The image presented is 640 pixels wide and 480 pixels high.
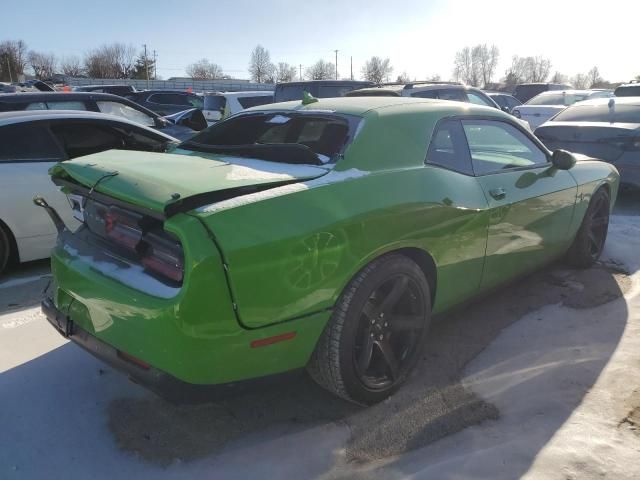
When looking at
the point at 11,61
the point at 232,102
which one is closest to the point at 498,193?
the point at 232,102

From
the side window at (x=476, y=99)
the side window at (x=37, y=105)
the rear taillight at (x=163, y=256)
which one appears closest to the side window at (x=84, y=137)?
the side window at (x=37, y=105)

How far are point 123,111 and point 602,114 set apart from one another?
6.41m

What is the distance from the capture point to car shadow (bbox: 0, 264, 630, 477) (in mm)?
2420

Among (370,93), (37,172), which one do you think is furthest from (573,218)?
(37,172)

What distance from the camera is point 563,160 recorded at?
3.87m

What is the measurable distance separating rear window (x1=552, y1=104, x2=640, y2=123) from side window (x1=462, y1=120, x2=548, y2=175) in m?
4.06

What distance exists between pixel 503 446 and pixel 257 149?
190 centimetres

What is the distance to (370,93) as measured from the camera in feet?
23.0

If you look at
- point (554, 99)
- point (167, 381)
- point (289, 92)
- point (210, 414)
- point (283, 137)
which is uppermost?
point (289, 92)

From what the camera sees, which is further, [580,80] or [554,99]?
[580,80]

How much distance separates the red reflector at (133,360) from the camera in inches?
86.0

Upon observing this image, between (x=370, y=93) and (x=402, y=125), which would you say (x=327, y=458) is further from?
(x=370, y=93)

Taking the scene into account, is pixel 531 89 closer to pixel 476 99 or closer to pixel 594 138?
pixel 476 99

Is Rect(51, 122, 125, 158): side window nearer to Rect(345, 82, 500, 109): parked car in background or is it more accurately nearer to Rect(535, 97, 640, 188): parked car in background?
Rect(345, 82, 500, 109): parked car in background
